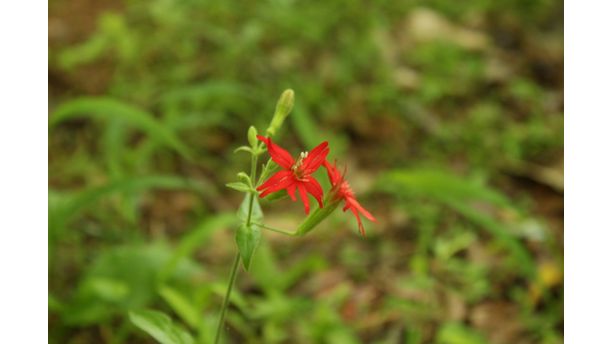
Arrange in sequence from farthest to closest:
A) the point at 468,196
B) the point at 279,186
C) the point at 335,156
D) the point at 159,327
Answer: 1. the point at 335,156
2. the point at 468,196
3. the point at 159,327
4. the point at 279,186

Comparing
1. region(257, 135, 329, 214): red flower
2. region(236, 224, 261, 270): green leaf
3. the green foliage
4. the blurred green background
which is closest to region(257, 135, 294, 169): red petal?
region(257, 135, 329, 214): red flower

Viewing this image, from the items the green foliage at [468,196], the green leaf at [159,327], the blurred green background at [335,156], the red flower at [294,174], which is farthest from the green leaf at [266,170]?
the green foliage at [468,196]

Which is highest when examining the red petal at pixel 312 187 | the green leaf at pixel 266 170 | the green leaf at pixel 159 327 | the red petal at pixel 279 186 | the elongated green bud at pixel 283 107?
the elongated green bud at pixel 283 107

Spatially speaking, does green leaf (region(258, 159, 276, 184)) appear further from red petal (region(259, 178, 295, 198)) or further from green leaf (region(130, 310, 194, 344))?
green leaf (region(130, 310, 194, 344))

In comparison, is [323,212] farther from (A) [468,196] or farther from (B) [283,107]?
(A) [468,196]

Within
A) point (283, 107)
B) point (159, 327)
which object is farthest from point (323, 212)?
point (159, 327)

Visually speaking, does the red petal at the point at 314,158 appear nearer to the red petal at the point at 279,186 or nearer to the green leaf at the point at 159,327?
the red petal at the point at 279,186

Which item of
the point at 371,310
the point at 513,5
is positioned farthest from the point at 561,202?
the point at 513,5

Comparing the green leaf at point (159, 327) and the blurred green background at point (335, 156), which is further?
the blurred green background at point (335, 156)
